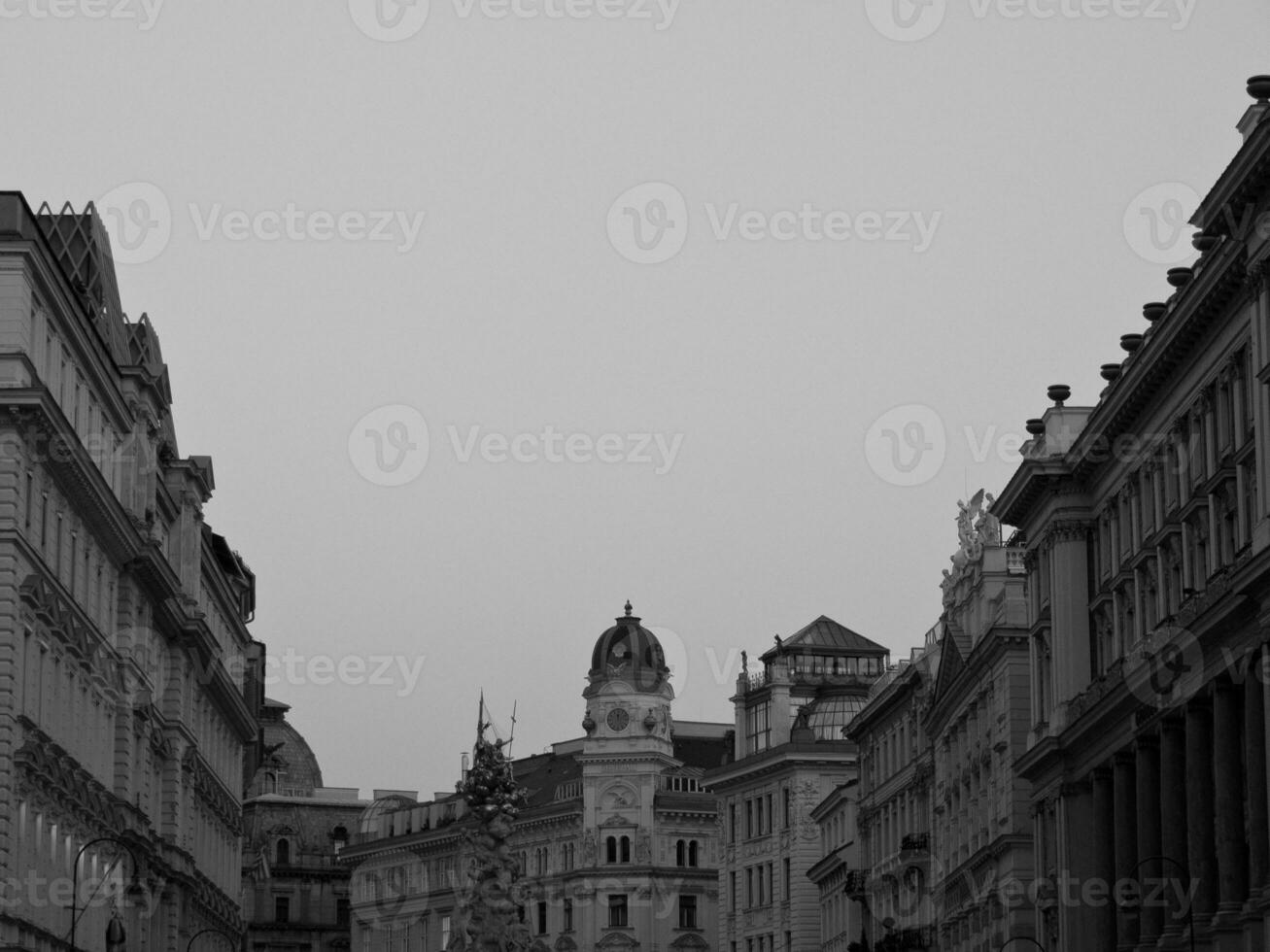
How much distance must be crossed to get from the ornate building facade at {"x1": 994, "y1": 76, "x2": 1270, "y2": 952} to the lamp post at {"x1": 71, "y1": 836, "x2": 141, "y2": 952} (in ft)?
84.3

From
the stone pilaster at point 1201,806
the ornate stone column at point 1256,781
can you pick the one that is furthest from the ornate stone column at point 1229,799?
the stone pilaster at point 1201,806

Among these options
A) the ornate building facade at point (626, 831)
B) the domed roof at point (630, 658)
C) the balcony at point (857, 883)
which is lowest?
the balcony at point (857, 883)

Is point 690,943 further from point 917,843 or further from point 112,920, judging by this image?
point 112,920

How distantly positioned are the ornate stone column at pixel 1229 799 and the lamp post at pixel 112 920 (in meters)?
26.8

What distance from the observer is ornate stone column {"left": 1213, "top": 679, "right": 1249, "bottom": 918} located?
6006 cm

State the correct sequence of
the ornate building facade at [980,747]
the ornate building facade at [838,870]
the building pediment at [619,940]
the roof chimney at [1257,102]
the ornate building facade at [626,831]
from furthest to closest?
the ornate building facade at [626,831], the building pediment at [619,940], the ornate building facade at [838,870], the ornate building facade at [980,747], the roof chimney at [1257,102]

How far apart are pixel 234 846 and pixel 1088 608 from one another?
1998 inches

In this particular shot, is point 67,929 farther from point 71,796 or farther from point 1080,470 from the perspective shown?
point 1080,470

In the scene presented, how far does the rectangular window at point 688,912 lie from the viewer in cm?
18225

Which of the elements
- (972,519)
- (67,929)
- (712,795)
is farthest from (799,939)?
(67,929)

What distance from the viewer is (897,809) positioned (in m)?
119

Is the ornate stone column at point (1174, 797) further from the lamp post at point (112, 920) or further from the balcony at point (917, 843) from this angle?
the balcony at point (917, 843)

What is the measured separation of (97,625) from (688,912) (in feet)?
369

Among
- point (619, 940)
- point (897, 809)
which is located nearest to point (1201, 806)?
point (897, 809)
